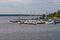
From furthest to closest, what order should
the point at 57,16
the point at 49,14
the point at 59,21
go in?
the point at 49,14, the point at 57,16, the point at 59,21

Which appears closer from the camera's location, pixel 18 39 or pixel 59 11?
pixel 18 39

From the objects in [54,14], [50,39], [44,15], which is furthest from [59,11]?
[50,39]

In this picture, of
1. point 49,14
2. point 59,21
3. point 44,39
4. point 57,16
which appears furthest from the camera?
point 49,14

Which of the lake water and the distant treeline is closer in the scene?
the lake water

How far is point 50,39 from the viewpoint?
70.5ft

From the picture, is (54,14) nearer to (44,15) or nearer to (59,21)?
(44,15)

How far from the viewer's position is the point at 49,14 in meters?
69.2

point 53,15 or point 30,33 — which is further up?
point 30,33

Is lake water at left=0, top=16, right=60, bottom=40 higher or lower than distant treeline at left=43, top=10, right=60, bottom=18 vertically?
higher

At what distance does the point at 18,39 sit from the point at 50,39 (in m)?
Answer: 3.70

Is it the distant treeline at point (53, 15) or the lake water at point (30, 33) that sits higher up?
the lake water at point (30, 33)

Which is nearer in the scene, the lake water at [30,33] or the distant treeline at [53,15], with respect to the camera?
the lake water at [30,33]

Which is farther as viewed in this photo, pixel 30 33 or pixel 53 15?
pixel 53 15

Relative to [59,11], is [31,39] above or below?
above
